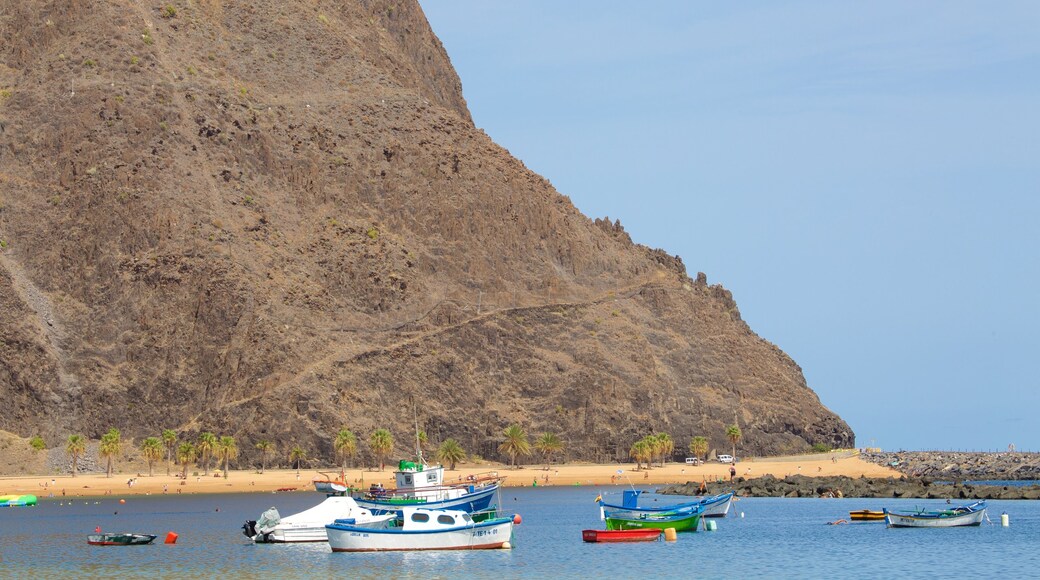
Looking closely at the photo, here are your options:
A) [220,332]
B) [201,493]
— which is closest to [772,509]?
[201,493]

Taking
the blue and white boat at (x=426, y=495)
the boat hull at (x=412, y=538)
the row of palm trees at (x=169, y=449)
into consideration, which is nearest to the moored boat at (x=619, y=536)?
the blue and white boat at (x=426, y=495)

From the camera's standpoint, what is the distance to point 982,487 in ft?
483

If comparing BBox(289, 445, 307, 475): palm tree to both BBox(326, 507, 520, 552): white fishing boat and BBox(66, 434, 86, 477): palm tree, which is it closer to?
BBox(66, 434, 86, 477): palm tree

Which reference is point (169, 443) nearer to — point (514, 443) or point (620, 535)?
point (514, 443)

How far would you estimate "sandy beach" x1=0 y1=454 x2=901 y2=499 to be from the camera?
163125 millimetres

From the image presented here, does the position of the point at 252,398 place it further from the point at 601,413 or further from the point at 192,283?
the point at 601,413

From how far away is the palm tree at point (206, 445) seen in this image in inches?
6821

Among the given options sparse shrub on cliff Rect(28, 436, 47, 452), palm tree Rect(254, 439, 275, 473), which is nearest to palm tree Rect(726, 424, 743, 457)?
palm tree Rect(254, 439, 275, 473)

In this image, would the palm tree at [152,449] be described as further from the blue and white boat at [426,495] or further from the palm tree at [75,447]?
the blue and white boat at [426,495]

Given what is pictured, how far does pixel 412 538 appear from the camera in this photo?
92.0 metres

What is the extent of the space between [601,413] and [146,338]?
56.2m

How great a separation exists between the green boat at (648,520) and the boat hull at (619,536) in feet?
2.04

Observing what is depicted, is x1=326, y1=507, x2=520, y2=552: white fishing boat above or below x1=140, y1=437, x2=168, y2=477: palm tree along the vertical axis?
below

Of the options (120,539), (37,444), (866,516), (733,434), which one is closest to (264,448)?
(37,444)
